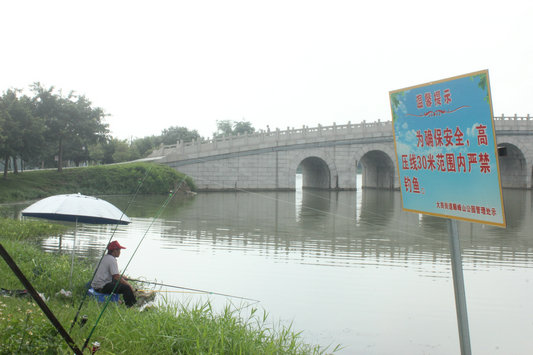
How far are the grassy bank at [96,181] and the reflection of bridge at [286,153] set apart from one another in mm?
2621

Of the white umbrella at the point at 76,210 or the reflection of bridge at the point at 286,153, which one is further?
the reflection of bridge at the point at 286,153

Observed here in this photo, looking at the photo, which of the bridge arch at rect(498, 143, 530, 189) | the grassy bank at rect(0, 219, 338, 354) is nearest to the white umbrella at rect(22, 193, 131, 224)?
the grassy bank at rect(0, 219, 338, 354)

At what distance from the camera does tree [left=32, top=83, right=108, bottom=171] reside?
76.7 ft

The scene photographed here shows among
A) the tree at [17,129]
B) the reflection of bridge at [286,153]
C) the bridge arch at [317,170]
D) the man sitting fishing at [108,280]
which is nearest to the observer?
the man sitting fishing at [108,280]

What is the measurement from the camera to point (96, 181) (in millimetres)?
22906

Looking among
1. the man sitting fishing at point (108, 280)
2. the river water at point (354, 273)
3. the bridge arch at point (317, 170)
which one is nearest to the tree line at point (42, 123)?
the river water at point (354, 273)

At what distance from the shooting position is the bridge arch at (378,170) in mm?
34809

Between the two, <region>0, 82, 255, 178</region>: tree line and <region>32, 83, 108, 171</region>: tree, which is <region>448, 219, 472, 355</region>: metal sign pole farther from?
<region>32, 83, 108, 171</region>: tree

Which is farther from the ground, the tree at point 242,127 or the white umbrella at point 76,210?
the tree at point 242,127

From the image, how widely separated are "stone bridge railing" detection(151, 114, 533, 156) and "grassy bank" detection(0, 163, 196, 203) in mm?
3260

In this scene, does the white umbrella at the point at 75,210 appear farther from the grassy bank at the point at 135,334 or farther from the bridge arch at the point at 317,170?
the bridge arch at the point at 317,170

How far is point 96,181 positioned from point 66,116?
3967mm

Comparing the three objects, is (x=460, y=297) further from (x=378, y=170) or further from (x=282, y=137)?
(x=378, y=170)

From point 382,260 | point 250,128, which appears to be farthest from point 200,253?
point 250,128
